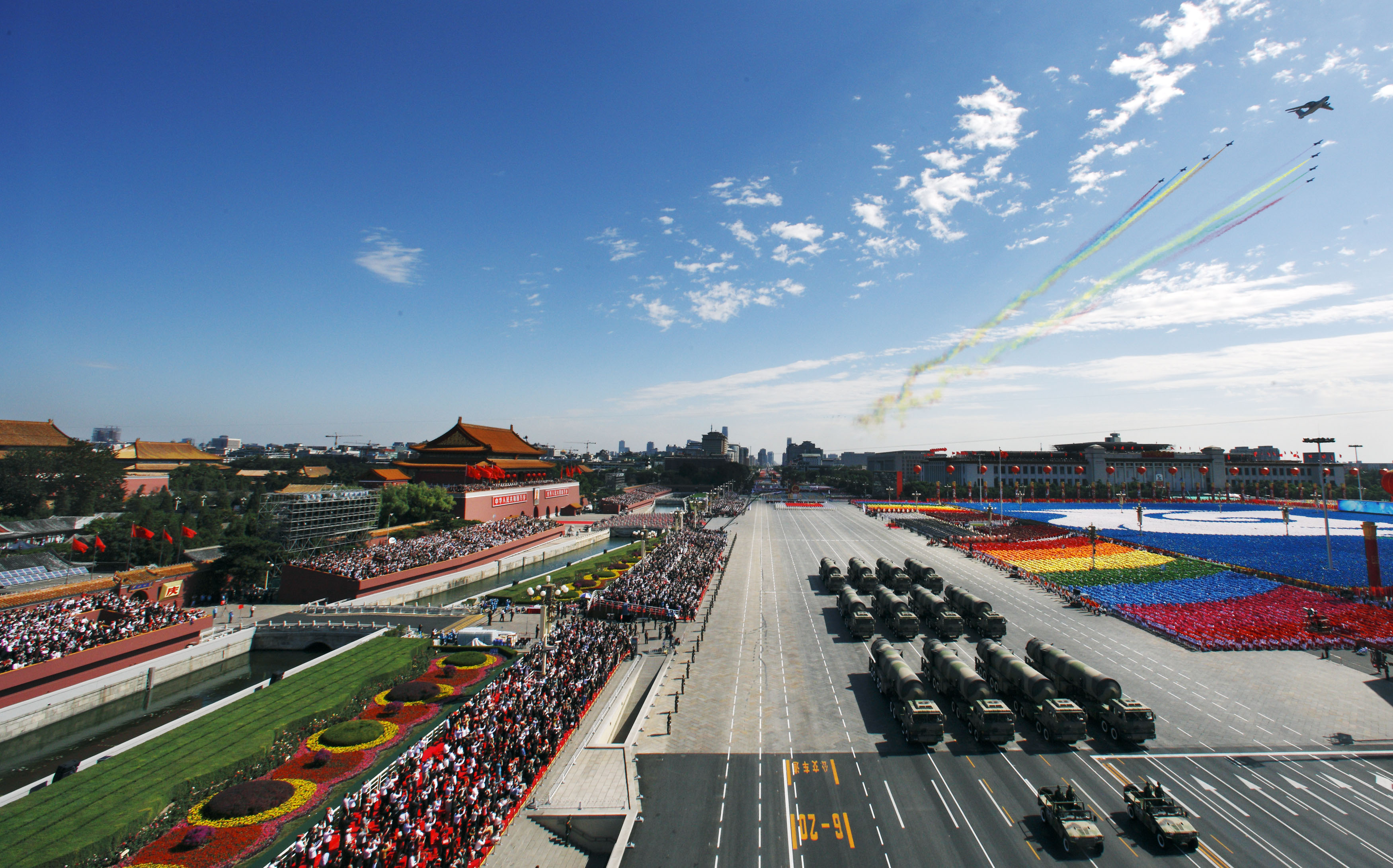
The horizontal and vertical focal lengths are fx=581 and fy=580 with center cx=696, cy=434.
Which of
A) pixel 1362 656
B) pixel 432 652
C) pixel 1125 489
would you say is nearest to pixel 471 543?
pixel 432 652

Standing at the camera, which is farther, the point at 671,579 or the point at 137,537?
the point at 671,579

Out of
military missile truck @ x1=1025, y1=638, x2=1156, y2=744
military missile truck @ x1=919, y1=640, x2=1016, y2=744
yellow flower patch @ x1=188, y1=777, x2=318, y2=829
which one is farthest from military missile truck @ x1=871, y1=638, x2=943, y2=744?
yellow flower patch @ x1=188, y1=777, x2=318, y2=829

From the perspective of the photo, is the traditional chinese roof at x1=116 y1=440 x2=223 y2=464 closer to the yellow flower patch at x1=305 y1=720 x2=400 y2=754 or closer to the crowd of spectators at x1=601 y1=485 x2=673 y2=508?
the crowd of spectators at x1=601 y1=485 x2=673 y2=508

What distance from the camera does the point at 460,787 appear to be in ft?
47.2

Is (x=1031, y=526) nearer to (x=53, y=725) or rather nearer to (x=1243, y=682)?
(x=1243, y=682)

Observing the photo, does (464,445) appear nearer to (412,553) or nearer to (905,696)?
(412,553)

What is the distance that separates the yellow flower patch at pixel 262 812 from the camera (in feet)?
47.9

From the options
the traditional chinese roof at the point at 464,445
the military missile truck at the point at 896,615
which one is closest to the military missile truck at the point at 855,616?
the military missile truck at the point at 896,615

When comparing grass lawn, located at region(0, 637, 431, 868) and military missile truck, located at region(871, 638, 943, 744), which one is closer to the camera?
grass lawn, located at region(0, 637, 431, 868)

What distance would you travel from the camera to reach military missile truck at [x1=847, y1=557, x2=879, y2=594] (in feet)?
126

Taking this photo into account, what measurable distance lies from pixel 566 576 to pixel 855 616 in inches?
1062

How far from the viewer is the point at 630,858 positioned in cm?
1397

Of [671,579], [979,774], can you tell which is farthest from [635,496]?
A: [979,774]

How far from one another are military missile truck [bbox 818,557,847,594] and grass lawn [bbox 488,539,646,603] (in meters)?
18.8
